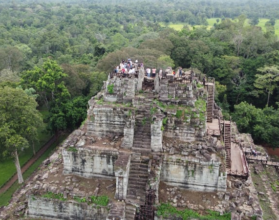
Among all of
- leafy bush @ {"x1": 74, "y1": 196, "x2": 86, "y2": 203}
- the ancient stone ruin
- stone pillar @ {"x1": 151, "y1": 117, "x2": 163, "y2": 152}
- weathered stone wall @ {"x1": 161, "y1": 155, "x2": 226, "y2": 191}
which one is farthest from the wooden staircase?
leafy bush @ {"x1": 74, "y1": 196, "x2": 86, "y2": 203}

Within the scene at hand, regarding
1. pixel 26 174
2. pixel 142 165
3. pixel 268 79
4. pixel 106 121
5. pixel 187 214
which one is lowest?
pixel 26 174

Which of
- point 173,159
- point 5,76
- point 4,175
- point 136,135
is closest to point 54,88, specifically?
point 5,76

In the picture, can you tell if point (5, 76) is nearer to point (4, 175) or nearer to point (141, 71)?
point (4, 175)

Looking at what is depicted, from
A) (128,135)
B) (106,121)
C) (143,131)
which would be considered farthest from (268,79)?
(106,121)

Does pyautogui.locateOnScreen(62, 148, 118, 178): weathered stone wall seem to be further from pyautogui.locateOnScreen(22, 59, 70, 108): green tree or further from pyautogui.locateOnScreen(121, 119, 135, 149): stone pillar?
pyautogui.locateOnScreen(22, 59, 70, 108): green tree

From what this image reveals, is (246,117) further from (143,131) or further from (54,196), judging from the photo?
(54,196)

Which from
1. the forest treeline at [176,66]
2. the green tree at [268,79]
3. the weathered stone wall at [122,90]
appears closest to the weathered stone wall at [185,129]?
the weathered stone wall at [122,90]

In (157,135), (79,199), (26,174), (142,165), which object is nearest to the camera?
(79,199)
